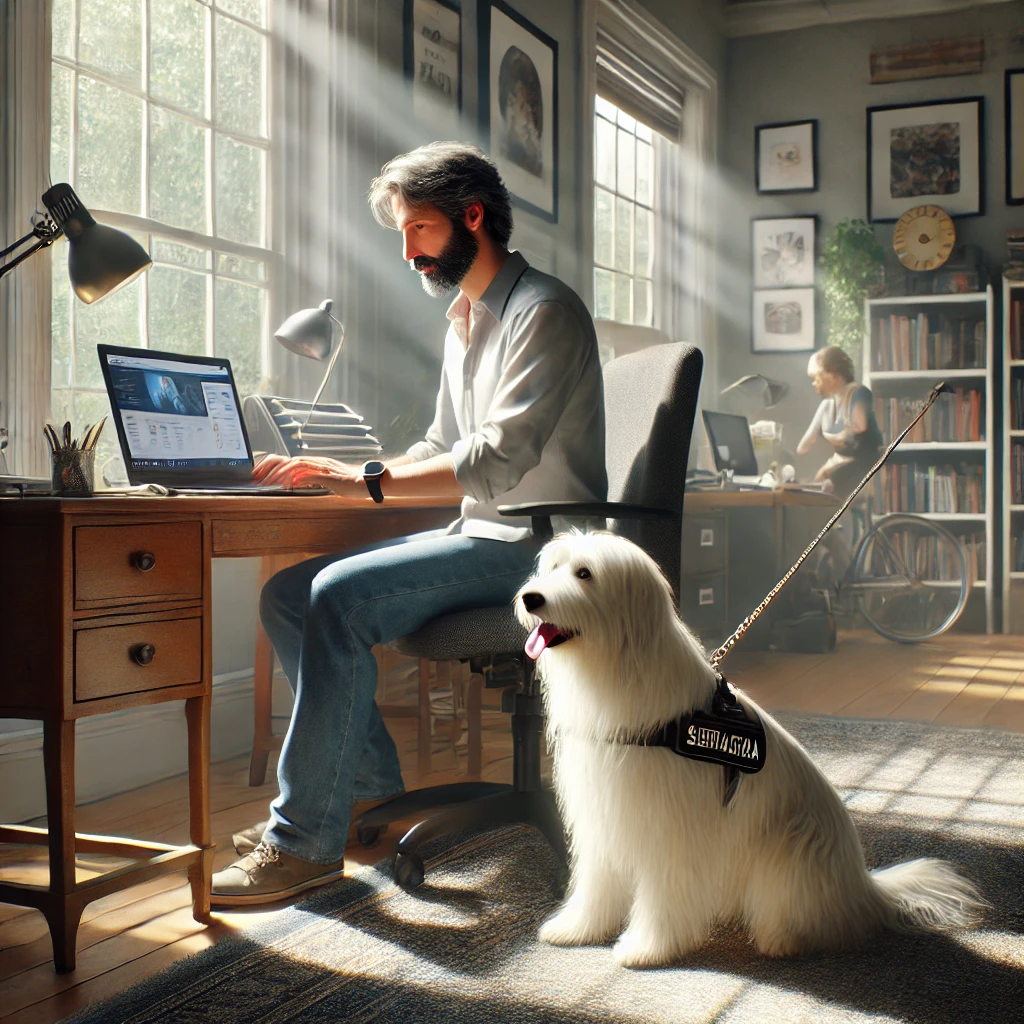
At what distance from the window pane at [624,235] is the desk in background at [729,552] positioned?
1.30 m

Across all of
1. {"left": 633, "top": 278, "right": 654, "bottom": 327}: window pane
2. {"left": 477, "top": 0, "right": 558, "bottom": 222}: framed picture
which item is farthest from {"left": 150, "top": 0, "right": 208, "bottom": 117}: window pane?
{"left": 633, "top": 278, "right": 654, "bottom": 327}: window pane

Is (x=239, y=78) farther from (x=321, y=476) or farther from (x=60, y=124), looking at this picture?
(x=321, y=476)

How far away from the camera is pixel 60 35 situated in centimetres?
249

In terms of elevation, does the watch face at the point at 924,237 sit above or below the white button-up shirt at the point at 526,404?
above

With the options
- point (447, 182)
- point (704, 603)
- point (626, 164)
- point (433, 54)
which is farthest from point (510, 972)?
point (626, 164)

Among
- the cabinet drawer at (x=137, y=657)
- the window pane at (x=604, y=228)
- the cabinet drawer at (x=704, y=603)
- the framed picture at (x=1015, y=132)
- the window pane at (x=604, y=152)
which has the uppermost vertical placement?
the framed picture at (x=1015, y=132)

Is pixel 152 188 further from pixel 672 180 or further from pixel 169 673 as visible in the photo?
pixel 672 180

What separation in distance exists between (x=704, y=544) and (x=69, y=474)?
3241mm

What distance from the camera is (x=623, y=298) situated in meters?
5.54

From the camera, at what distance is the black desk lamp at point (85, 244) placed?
188cm

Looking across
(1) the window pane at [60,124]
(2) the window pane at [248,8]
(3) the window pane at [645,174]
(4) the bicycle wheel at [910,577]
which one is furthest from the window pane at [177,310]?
(4) the bicycle wheel at [910,577]

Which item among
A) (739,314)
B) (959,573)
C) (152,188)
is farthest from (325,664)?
(739,314)

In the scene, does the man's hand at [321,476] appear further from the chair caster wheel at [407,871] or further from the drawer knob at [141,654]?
the chair caster wheel at [407,871]

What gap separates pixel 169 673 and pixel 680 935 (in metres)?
0.80
